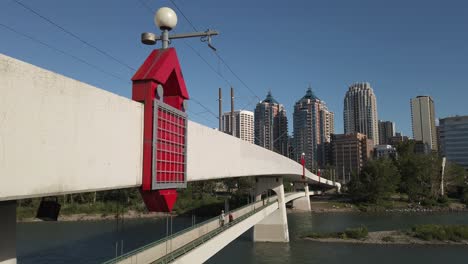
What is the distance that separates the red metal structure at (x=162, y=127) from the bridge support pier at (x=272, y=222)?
1704 inches

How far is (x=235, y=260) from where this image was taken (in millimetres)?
43094

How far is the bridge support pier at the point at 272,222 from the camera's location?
185ft

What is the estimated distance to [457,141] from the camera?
196 m

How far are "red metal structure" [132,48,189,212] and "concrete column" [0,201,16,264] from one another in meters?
3.79

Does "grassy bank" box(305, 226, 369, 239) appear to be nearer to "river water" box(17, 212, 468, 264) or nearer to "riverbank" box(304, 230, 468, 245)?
"riverbank" box(304, 230, 468, 245)

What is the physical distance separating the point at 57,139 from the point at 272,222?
50.2 meters

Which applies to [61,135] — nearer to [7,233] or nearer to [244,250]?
[7,233]

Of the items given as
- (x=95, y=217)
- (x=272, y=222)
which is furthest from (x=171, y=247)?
(x=95, y=217)

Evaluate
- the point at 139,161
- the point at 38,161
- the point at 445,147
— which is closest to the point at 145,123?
the point at 139,161

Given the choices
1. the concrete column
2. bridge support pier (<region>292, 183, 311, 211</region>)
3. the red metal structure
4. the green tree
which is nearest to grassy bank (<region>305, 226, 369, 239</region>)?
the red metal structure

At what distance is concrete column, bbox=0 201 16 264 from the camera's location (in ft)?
32.8

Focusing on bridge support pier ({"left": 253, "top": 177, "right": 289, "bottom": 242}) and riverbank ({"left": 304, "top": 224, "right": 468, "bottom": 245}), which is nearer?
riverbank ({"left": 304, "top": 224, "right": 468, "bottom": 245})

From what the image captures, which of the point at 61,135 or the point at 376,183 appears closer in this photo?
the point at 61,135

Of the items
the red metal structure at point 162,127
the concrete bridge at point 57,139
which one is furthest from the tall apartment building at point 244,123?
the concrete bridge at point 57,139
